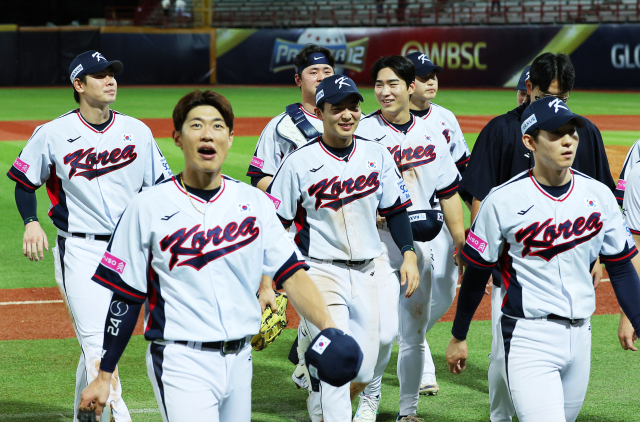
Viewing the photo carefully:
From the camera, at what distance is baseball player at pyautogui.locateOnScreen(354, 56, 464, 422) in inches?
199

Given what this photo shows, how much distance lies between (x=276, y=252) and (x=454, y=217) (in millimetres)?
2339

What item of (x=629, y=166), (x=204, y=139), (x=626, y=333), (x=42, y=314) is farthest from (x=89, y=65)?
(x=626, y=333)

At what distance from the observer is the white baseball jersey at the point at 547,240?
359 cm

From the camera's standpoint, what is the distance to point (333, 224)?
14.9ft

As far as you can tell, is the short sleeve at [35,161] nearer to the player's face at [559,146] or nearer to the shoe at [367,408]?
the shoe at [367,408]

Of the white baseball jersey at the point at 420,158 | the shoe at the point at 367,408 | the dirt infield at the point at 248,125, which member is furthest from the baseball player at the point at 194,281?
the dirt infield at the point at 248,125

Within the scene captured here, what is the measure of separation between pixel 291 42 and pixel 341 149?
3087 cm

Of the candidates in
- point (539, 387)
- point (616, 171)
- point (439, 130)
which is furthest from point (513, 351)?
point (616, 171)

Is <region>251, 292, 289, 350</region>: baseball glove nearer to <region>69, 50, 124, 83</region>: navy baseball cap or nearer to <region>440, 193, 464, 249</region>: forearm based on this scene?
<region>440, 193, 464, 249</region>: forearm

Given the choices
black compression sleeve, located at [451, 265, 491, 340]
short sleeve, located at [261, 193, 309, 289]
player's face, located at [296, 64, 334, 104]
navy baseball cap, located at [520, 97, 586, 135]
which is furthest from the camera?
player's face, located at [296, 64, 334, 104]

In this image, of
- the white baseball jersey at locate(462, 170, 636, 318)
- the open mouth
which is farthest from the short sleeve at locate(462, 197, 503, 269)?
the open mouth

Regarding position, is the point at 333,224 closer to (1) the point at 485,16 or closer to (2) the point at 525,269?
(2) the point at 525,269

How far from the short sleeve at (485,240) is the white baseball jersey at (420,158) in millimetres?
1628

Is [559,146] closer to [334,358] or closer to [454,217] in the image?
[334,358]
